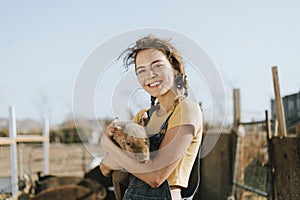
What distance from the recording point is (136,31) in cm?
154

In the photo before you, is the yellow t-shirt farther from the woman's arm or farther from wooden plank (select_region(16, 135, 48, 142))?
wooden plank (select_region(16, 135, 48, 142))

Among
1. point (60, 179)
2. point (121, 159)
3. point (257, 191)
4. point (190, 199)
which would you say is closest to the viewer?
point (121, 159)

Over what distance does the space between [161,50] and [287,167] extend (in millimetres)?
2672

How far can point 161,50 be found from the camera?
1532mm

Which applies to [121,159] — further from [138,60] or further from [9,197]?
[9,197]

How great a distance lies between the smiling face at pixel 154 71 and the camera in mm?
1510

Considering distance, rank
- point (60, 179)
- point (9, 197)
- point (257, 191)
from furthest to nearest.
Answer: point (60, 179) → point (9, 197) → point (257, 191)

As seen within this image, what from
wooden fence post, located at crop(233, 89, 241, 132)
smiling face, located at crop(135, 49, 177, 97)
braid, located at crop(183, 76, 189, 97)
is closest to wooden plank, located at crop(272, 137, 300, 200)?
wooden fence post, located at crop(233, 89, 241, 132)

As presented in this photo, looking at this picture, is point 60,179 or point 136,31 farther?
point 60,179

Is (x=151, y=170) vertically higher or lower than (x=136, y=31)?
lower

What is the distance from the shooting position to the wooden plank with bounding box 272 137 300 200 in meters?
3.69

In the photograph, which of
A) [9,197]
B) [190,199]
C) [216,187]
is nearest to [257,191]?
[216,187]

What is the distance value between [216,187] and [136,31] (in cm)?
588

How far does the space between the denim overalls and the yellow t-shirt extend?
2 centimetres
